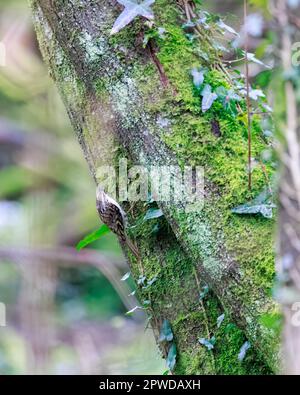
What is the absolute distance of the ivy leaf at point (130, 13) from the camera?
174 centimetres

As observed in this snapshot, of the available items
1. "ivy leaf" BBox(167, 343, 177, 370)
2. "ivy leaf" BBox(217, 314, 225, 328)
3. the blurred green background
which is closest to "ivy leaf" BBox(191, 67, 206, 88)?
"ivy leaf" BBox(217, 314, 225, 328)

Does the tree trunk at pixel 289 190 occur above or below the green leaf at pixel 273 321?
above

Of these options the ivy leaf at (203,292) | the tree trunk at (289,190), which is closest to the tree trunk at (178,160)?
the ivy leaf at (203,292)

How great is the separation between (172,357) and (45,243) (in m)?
3.63

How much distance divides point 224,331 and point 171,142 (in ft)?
1.80

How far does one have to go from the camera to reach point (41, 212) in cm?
516

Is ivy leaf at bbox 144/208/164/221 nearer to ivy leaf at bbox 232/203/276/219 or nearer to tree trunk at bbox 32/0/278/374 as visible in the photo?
tree trunk at bbox 32/0/278/374

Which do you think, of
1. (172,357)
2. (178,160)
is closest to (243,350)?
(172,357)

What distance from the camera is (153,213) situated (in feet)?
6.21

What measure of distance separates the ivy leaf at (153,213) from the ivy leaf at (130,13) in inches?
20.3

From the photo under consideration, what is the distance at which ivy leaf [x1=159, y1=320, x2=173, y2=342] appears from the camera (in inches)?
74.9

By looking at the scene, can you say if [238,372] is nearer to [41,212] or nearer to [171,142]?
[171,142]

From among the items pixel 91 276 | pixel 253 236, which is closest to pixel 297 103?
pixel 253 236

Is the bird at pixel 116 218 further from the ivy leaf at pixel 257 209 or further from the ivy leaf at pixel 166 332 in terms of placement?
the ivy leaf at pixel 257 209
